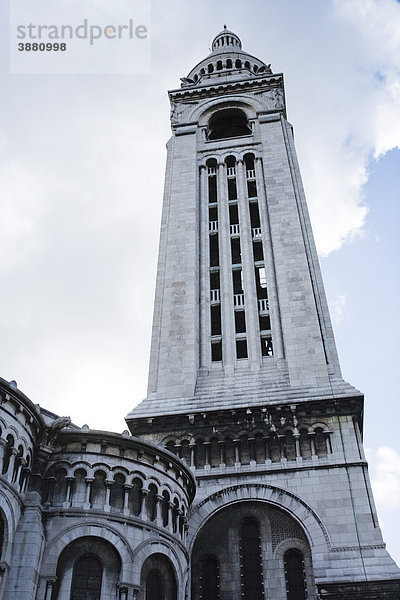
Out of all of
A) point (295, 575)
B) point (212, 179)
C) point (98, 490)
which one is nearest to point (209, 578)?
point (295, 575)

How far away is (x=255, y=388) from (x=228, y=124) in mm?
30834

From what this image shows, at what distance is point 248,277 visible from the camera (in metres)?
42.4

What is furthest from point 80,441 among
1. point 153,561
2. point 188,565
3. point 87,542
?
point 188,565

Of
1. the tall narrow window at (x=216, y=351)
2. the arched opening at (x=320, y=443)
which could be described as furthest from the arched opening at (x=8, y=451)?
the tall narrow window at (x=216, y=351)

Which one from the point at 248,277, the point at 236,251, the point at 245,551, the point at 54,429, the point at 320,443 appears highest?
the point at 236,251

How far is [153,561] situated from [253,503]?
23.5 ft

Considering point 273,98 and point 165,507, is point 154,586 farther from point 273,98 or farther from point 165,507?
point 273,98

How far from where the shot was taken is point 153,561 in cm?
2580

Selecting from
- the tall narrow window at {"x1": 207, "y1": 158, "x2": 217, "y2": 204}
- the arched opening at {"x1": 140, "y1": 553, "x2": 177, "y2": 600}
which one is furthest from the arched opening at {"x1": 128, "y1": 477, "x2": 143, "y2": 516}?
the tall narrow window at {"x1": 207, "y1": 158, "x2": 217, "y2": 204}

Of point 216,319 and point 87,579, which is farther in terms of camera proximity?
point 216,319

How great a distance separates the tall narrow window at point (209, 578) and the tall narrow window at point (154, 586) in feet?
14.4

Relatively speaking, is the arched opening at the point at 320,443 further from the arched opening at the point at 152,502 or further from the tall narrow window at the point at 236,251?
the tall narrow window at the point at 236,251

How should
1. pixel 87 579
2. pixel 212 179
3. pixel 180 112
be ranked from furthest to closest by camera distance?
1. pixel 180 112
2. pixel 212 179
3. pixel 87 579

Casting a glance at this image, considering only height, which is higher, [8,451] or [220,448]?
[220,448]
